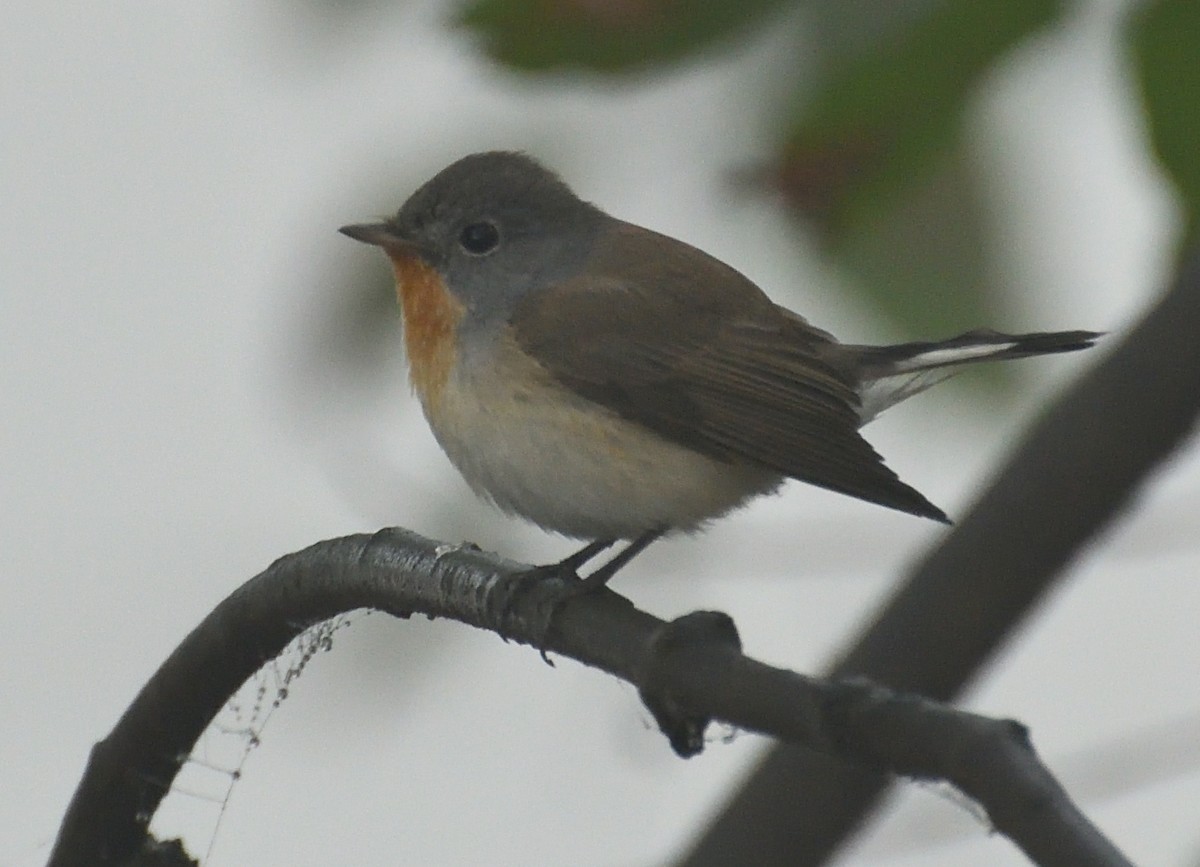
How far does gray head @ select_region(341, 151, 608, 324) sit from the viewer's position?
357 centimetres

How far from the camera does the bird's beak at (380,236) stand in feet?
9.95

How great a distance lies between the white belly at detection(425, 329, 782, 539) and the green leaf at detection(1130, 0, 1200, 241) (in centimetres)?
150

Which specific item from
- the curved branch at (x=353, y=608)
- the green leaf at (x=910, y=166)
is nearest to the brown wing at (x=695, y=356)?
the curved branch at (x=353, y=608)

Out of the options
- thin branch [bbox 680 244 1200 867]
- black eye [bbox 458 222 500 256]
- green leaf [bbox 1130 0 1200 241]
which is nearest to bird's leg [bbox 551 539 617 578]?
black eye [bbox 458 222 500 256]

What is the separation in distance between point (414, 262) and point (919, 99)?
1709mm

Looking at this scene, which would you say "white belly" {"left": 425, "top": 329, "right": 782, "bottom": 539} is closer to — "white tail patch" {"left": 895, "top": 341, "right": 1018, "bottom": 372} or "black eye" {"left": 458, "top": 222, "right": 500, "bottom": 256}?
"white tail patch" {"left": 895, "top": 341, "right": 1018, "bottom": 372}

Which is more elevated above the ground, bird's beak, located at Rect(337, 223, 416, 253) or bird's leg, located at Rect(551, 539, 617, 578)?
bird's beak, located at Rect(337, 223, 416, 253)

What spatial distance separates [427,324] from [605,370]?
37cm

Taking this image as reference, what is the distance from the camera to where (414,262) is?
3465mm

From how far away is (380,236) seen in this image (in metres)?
3.17

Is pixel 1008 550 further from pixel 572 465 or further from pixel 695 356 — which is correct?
pixel 695 356

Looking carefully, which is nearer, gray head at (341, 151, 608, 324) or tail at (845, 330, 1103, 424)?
tail at (845, 330, 1103, 424)

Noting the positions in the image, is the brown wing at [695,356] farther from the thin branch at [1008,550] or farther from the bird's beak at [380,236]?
the thin branch at [1008,550]

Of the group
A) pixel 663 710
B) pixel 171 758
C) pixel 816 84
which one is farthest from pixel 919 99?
pixel 171 758
